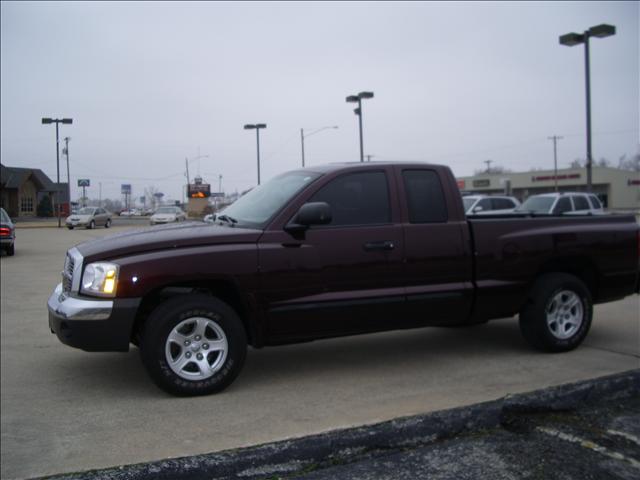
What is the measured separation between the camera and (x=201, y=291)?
16.3 ft

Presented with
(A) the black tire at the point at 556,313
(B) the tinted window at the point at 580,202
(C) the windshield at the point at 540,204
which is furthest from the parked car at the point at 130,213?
(B) the tinted window at the point at 580,202

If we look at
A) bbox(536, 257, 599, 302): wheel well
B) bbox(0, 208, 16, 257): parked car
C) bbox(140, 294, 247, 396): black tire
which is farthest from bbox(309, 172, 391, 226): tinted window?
bbox(0, 208, 16, 257): parked car

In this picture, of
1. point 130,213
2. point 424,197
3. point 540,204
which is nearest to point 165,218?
point 130,213

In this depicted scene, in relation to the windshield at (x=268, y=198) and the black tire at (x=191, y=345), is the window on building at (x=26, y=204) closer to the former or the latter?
the windshield at (x=268, y=198)

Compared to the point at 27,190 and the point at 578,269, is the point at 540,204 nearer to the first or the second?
the point at 578,269

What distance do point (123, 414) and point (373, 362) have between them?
237cm

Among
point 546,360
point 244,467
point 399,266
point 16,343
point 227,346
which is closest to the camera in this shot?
point 244,467

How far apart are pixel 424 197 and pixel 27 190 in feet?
14.1

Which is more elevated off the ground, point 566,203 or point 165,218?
point 566,203

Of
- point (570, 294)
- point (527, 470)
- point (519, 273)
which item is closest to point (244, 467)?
point (527, 470)

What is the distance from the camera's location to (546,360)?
569 centimetres

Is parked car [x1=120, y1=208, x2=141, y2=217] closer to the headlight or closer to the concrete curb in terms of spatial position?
the headlight

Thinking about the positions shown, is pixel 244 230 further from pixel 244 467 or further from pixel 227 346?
pixel 244 467

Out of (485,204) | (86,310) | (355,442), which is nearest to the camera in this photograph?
(355,442)
